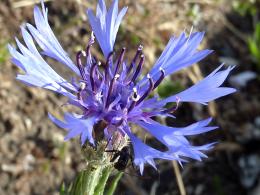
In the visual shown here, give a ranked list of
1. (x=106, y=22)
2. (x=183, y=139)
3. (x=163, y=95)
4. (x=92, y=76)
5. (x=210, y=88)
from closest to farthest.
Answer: (x=183, y=139), (x=210, y=88), (x=92, y=76), (x=106, y=22), (x=163, y=95)

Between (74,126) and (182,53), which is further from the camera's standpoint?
(182,53)

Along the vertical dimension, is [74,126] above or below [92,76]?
below

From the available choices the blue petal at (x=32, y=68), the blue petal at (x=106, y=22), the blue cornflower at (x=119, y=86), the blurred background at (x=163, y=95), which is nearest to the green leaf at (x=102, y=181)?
Answer: the blue cornflower at (x=119, y=86)

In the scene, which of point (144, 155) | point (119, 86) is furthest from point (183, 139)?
point (119, 86)

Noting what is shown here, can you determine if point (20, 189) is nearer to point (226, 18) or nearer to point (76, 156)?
point (76, 156)

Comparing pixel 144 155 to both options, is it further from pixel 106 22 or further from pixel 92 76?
pixel 106 22

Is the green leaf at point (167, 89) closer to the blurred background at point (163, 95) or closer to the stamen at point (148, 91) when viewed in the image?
the blurred background at point (163, 95)
